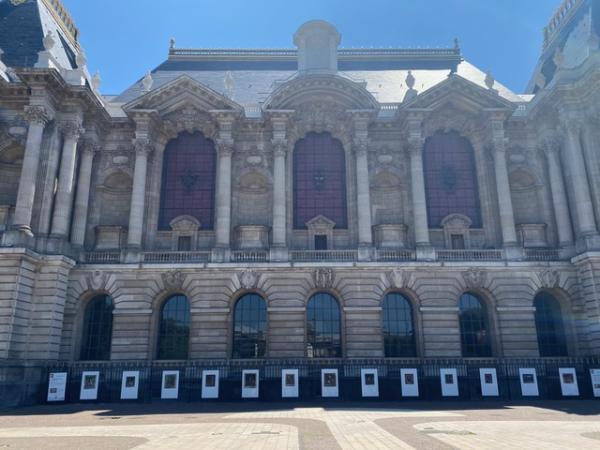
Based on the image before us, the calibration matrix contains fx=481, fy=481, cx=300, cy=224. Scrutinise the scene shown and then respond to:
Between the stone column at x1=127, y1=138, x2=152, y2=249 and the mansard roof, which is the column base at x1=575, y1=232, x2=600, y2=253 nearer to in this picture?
the mansard roof

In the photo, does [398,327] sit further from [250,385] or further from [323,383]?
[250,385]

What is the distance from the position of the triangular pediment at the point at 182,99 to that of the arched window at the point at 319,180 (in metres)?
5.70

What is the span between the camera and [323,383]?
962 inches

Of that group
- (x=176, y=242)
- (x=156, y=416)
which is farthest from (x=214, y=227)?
(x=156, y=416)

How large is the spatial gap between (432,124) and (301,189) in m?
10.4

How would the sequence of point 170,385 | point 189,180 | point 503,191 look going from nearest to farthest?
point 170,385 < point 503,191 < point 189,180

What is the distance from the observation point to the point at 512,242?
99.0 feet

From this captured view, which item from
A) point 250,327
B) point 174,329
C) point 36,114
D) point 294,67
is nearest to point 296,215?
point 250,327

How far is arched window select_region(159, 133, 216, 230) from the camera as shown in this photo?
3281 centimetres

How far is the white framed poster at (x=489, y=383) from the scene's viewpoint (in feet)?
80.6

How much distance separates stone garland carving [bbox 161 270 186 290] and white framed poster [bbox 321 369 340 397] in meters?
10.4

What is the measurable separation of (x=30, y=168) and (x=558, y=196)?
3303 centimetres

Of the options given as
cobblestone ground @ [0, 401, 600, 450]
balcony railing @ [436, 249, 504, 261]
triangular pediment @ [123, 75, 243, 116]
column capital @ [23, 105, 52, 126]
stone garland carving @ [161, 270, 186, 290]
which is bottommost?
cobblestone ground @ [0, 401, 600, 450]

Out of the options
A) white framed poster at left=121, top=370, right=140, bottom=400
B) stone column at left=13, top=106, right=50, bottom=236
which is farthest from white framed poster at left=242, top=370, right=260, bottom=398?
stone column at left=13, top=106, right=50, bottom=236
